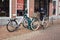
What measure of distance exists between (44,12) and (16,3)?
4139mm

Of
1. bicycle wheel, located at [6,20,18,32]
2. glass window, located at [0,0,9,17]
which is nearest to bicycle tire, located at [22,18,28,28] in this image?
bicycle wheel, located at [6,20,18,32]

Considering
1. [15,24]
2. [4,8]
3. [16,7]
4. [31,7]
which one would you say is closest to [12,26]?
[15,24]

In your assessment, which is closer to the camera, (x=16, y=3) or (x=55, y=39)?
(x=55, y=39)

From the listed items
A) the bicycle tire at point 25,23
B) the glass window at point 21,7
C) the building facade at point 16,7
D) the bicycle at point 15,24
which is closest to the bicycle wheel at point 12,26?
the bicycle at point 15,24

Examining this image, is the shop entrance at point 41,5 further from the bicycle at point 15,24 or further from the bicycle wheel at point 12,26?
the bicycle wheel at point 12,26

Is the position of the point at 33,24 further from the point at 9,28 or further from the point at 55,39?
the point at 55,39

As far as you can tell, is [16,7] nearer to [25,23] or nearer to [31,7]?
[31,7]

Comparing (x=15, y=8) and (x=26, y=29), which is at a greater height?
(x=15, y=8)

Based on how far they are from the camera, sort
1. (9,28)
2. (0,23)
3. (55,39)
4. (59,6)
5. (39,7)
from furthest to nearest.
→ (59,6) < (39,7) < (0,23) < (9,28) < (55,39)

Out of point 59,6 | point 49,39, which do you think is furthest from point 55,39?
point 59,6

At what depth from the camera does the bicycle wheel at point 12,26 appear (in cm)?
1335

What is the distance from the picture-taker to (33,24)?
560 inches

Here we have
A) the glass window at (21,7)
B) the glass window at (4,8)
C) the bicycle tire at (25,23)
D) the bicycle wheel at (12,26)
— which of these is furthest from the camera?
the glass window at (21,7)

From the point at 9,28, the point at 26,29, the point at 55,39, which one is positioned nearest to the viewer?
the point at 55,39
